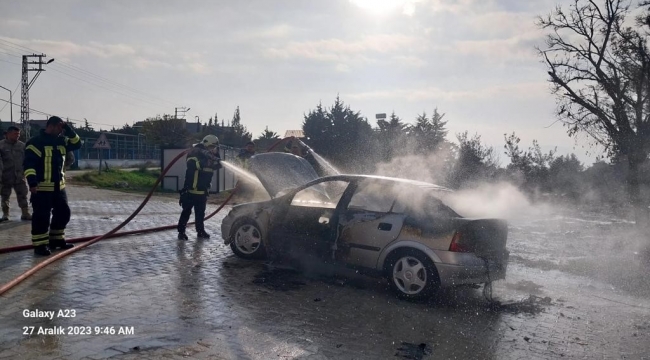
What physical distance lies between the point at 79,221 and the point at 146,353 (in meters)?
8.87

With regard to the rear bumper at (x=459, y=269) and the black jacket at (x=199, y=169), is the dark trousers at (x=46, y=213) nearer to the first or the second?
the black jacket at (x=199, y=169)

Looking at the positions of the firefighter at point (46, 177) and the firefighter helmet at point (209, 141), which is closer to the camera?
the firefighter at point (46, 177)

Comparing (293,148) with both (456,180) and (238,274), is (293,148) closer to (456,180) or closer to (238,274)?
(238,274)

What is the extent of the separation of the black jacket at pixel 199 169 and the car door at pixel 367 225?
3.71 meters

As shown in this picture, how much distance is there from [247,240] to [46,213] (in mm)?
2943

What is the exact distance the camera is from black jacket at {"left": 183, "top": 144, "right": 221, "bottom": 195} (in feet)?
31.3

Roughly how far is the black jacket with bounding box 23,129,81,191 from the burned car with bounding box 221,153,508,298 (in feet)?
8.82

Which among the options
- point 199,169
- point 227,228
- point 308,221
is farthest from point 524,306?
point 199,169

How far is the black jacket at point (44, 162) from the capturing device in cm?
733

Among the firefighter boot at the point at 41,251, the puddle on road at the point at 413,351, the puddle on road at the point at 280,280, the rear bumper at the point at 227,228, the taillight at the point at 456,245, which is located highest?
the taillight at the point at 456,245

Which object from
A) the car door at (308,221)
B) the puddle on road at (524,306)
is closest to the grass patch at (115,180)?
the car door at (308,221)

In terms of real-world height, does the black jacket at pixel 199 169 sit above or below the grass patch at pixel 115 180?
above

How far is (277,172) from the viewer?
29.4ft

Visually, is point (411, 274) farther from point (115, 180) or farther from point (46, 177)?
point (115, 180)
